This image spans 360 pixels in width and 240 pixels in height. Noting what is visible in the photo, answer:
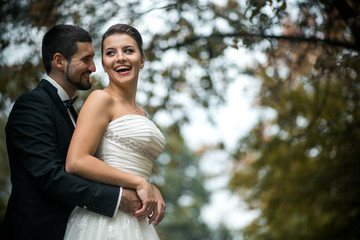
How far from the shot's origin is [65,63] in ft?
10.1

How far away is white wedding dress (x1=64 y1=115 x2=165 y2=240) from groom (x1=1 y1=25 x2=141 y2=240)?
0.10m

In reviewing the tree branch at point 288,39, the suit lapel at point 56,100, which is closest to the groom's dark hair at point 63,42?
the suit lapel at point 56,100

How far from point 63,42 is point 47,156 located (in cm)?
93

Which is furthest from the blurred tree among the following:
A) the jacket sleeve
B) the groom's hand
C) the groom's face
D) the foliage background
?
the jacket sleeve

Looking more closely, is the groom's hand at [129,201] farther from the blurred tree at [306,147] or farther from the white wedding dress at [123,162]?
the blurred tree at [306,147]

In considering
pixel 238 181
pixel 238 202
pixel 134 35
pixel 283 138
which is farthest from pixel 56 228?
pixel 238 202

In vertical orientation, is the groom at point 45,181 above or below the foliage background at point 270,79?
below

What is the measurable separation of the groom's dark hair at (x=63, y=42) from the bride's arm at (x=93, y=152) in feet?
1.41

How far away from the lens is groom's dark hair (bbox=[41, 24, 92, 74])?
308cm

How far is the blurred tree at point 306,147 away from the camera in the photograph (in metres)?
7.46

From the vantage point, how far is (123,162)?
2.94 meters

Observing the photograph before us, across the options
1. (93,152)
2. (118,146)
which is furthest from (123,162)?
(93,152)

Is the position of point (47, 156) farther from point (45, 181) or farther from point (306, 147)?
point (306, 147)

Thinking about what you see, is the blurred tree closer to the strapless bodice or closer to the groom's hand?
the strapless bodice
